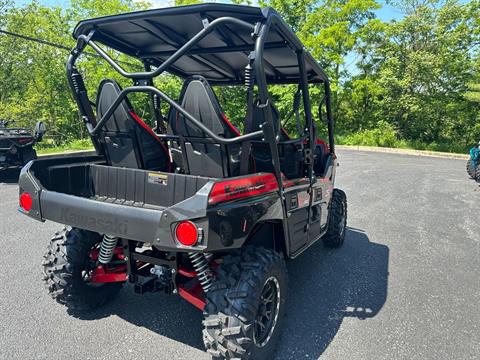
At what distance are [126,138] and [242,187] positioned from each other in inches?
43.5

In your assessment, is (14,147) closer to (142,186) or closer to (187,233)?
(142,186)

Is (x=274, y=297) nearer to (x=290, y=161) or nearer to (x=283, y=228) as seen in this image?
(x=283, y=228)

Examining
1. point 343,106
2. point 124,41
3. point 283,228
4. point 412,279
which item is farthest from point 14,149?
point 343,106

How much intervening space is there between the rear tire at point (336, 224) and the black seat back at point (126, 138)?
88.5 inches

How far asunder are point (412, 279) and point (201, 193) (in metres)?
2.84

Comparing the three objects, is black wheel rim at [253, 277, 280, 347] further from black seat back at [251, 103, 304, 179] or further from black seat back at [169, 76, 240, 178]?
black seat back at [251, 103, 304, 179]

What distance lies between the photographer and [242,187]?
2.01 meters

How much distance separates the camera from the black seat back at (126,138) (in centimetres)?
248

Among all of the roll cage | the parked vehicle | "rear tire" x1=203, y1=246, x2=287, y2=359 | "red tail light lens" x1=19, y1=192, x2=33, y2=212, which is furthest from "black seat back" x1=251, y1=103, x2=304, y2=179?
the parked vehicle

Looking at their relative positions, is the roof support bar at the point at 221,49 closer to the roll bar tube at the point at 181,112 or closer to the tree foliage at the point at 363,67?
the roll bar tube at the point at 181,112

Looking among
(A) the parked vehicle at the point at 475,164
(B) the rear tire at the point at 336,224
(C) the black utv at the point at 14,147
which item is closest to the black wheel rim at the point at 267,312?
(B) the rear tire at the point at 336,224

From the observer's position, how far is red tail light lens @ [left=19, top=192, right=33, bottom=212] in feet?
7.59

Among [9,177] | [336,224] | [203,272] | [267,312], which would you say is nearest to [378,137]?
[336,224]

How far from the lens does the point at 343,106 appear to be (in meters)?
23.0
